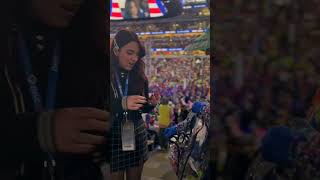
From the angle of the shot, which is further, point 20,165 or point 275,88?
point 20,165

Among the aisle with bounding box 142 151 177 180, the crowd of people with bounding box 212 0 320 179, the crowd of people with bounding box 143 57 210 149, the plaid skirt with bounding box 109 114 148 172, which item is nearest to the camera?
the crowd of people with bounding box 212 0 320 179

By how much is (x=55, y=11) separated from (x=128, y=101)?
0.87m

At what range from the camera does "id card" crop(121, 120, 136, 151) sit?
223cm

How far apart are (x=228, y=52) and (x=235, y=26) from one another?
3.6 inches

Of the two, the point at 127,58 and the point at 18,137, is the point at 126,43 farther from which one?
the point at 18,137

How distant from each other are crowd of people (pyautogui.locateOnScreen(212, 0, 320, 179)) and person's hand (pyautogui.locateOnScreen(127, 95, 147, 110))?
1.08 m

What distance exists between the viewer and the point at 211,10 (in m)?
1.33

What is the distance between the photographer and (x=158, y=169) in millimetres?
3631

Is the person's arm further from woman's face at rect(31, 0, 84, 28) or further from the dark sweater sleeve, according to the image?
woman's face at rect(31, 0, 84, 28)

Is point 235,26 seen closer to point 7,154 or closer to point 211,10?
point 211,10

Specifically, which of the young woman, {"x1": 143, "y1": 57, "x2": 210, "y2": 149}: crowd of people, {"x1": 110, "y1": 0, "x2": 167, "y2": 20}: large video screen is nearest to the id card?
the young woman

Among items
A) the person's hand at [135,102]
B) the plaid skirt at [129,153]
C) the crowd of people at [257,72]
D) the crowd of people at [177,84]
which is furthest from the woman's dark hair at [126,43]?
the crowd of people at [177,84]

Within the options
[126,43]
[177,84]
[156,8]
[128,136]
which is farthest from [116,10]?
[177,84]

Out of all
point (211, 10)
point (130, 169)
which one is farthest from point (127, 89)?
point (211, 10)
